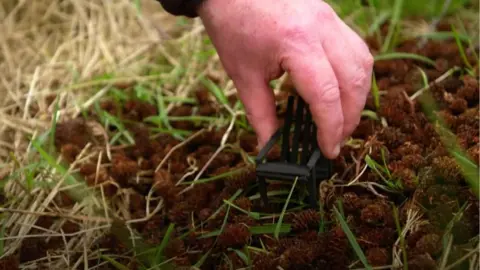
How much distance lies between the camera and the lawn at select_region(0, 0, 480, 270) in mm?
1582

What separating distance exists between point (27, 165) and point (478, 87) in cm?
132

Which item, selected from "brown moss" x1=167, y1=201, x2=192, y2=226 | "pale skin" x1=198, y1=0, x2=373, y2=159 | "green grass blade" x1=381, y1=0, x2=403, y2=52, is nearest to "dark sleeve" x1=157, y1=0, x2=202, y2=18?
"pale skin" x1=198, y1=0, x2=373, y2=159

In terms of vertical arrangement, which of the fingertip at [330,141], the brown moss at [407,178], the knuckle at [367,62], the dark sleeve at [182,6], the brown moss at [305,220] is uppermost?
the dark sleeve at [182,6]

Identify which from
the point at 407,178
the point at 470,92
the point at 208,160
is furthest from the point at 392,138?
the point at 208,160

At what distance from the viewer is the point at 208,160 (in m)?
1.98

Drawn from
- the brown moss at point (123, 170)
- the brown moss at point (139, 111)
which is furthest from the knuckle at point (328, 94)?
the brown moss at point (139, 111)

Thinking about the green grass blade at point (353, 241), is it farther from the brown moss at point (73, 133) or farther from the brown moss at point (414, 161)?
the brown moss at point (73, 133)

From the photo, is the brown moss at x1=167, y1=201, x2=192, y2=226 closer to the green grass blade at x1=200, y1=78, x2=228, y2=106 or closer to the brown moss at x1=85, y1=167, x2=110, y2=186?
the brown moss at x1=85, y1=167, x2=110, y2=186

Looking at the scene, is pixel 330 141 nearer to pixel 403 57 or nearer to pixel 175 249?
pixel 175 249

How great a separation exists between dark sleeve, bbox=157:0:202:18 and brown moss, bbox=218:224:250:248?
0.53 meters

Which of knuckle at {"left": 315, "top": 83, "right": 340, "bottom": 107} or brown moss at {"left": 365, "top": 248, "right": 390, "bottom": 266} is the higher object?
knuckle at {"left": 315, "top": 83, "right": 340, "bottom": 107}

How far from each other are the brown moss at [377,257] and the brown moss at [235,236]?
0.29m

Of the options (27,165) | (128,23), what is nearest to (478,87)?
(27,165)

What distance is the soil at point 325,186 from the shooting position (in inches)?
60.6
